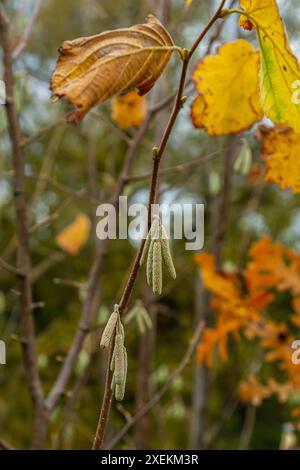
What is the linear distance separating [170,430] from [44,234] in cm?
194

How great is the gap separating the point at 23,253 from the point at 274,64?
20.8 inches

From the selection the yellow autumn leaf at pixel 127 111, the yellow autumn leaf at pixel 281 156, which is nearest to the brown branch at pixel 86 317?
the yellow autumn leaf at pixel 127 111

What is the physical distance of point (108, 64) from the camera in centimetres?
48

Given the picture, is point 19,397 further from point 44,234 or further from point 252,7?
point 252,7

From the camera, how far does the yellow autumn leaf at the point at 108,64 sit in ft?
1.52

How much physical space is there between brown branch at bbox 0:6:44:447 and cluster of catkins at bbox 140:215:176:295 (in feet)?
1.54

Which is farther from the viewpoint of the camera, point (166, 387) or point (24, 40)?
point (24, 40)

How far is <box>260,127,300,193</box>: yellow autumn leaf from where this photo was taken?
0.71m

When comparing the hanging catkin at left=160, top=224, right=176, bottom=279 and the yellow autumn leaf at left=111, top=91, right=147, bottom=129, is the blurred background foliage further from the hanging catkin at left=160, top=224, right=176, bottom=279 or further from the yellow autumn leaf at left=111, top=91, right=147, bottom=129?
the hanging catkin at left=160, top=224, right=176, bottom=279

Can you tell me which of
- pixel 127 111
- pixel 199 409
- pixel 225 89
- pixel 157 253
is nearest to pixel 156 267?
pixel 157 253

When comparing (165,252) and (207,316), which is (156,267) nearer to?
(165,252)

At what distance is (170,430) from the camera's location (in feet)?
8.42
